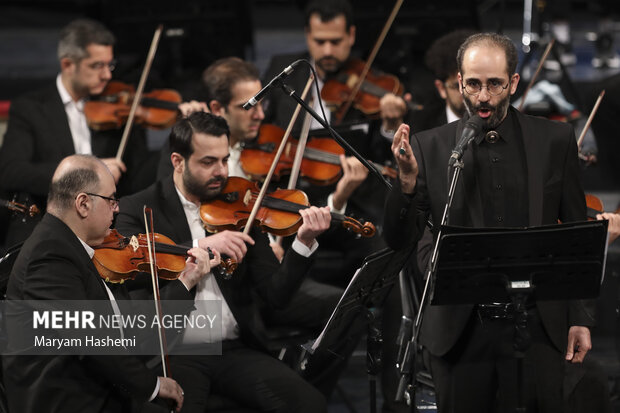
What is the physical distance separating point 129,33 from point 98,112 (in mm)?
1045

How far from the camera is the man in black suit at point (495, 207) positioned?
9.47 feet

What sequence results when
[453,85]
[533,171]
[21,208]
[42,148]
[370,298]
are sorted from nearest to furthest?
[533,171] → [370,298] → [21,208] → [453,85] → [42,148]

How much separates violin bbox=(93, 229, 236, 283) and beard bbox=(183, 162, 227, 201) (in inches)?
13.0

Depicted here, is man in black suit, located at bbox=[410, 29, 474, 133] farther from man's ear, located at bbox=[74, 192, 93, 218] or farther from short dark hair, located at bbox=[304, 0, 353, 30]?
man's ear, located at bbox=[74, 192, 93, 218]

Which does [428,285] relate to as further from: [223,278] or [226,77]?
[226,77]

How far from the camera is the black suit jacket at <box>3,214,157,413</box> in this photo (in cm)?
296

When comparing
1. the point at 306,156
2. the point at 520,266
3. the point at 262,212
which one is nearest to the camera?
the point at 520,266

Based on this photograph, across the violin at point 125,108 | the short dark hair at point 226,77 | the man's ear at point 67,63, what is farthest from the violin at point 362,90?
the man's ear at point 67,63

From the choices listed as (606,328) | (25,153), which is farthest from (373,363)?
(25,153)

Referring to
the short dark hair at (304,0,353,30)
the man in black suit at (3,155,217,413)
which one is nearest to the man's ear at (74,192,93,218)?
the man in black suit at (3,155,217,413)

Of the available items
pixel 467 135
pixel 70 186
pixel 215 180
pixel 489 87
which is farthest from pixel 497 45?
pixel 70 186

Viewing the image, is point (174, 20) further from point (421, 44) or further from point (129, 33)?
point (421, 44)

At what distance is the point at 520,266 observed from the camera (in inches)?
108

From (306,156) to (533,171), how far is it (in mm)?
1860
